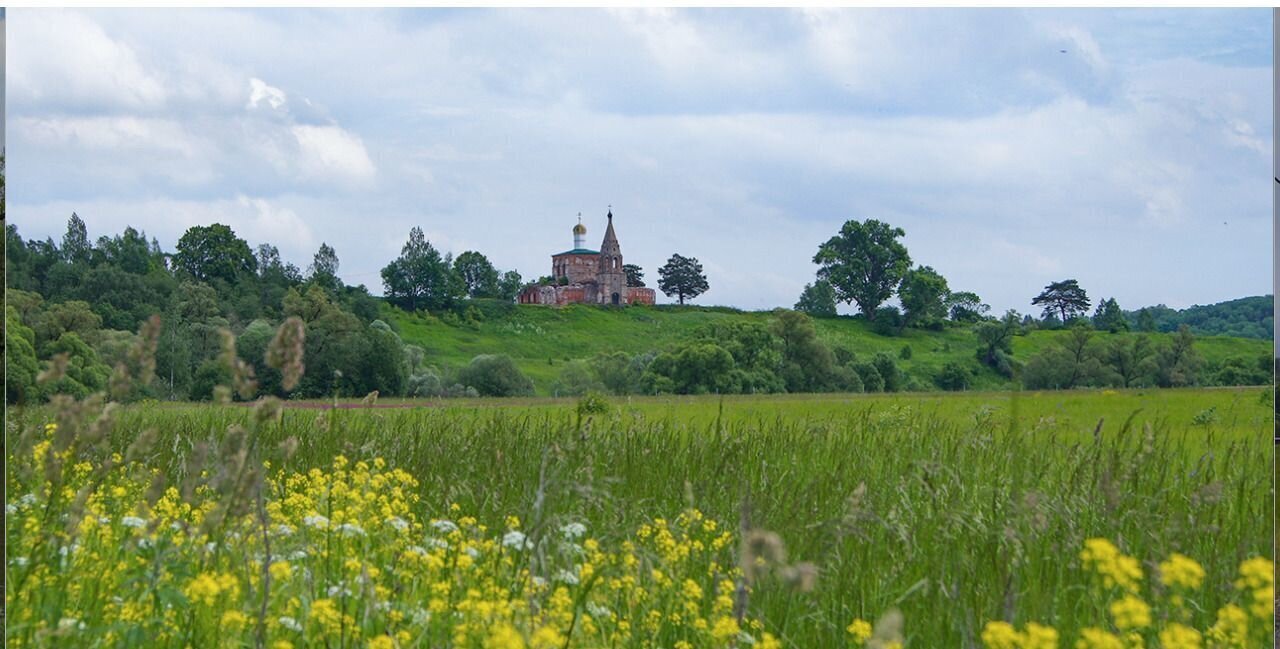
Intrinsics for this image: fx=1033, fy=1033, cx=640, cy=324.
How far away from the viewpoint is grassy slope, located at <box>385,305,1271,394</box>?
12.3 metres

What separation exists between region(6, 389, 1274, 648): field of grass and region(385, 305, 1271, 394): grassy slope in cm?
264

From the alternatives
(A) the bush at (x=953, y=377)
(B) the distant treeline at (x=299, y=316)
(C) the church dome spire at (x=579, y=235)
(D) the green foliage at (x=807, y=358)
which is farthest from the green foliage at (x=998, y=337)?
(D) the green foliage at (x=807, y=358)

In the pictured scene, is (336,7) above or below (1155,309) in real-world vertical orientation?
above


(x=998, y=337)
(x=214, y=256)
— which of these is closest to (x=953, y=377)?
(x=998, y=337)

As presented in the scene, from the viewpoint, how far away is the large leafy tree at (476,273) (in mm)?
10695

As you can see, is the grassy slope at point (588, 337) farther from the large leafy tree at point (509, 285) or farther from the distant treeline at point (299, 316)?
the large leafy tree at point (509, 285)

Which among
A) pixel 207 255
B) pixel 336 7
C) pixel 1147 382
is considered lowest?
pixel 1147 382

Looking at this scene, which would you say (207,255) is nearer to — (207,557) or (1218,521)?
(207,557)

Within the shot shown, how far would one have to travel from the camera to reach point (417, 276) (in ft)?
35.0

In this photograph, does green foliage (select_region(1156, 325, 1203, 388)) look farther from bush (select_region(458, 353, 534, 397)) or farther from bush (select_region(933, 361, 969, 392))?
bush (select_region(458, 353, 534, 397))

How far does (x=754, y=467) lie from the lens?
7.00m

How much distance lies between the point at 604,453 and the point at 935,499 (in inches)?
113

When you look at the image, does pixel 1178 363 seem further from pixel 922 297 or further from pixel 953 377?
pixel 953 377

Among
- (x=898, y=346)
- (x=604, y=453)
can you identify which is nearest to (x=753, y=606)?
(x=604, y=453)
